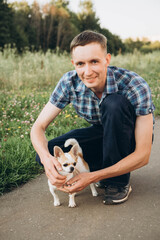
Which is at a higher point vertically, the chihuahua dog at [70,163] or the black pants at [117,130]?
the black pants at [117,130]

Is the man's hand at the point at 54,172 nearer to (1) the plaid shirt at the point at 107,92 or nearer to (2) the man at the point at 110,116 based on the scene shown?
(2) the man at the point at 110,116

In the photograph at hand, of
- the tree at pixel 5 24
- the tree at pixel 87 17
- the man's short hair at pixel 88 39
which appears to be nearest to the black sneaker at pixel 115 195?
the man's short hair at pixel 88 39

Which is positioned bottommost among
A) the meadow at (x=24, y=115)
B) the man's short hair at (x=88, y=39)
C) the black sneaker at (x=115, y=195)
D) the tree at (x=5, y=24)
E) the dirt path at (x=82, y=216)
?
the dirt path at (x=82, y=216)

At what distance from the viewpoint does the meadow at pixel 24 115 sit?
2.74 m

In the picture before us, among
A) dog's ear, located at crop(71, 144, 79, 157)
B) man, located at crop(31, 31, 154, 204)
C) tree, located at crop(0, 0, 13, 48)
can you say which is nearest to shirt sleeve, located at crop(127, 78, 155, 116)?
man, located at crop(31, 31, 154, 204)

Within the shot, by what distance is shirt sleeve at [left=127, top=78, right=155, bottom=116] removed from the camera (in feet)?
6.48

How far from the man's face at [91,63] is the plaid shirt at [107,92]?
0.09 metres

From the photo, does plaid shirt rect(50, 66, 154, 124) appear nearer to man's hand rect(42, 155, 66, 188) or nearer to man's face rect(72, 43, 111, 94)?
man's face rect(72, 43, 111, 94)

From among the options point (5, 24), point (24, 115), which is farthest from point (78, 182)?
point (5, 24)

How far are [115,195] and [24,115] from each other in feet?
8.55

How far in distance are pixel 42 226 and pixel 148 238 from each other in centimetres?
85

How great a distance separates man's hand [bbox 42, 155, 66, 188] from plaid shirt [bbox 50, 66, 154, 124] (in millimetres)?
623

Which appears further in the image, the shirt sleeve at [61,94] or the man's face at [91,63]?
the shirt sleeve at [61,94]

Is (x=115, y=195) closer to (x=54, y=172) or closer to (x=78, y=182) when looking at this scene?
(x=78, y=182)
